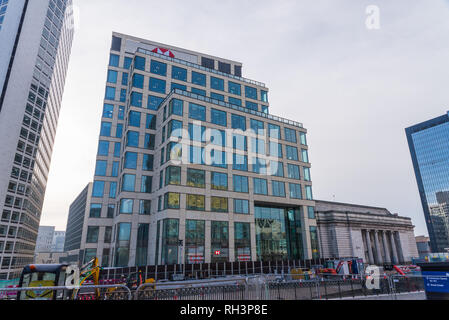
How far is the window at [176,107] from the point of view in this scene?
42866 mm

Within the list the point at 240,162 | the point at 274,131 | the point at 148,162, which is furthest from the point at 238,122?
the point at 148,162

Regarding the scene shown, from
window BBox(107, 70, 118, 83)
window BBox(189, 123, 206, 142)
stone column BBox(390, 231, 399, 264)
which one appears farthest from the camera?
stone column BBox(390, 231, 399, 264)

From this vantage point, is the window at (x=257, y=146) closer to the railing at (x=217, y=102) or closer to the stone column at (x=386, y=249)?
Answer: the railing at (x=217, y=102)

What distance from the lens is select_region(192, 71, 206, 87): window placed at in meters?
56.2

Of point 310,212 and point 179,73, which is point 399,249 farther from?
point 179,73

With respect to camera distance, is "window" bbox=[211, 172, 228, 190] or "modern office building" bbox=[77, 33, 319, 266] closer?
"modern office building" bbox=[77, 33, 319, 266]

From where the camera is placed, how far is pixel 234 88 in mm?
59500

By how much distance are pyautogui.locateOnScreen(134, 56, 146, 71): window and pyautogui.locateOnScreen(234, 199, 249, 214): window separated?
31.7 metres

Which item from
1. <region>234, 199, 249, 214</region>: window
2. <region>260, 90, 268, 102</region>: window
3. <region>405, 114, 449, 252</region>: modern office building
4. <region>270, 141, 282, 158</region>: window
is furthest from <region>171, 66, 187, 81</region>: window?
<region>405, 114, 449, 252</region>: modern office building

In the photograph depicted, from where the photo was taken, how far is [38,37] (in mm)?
73500

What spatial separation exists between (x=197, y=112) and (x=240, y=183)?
14258 millimetres

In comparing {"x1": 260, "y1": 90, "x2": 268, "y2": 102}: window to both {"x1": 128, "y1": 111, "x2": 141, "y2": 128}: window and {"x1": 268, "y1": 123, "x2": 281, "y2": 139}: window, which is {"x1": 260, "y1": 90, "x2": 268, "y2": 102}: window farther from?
{"x1": 128, "y1": 111, "x2": 141, "y2": 128}: window
